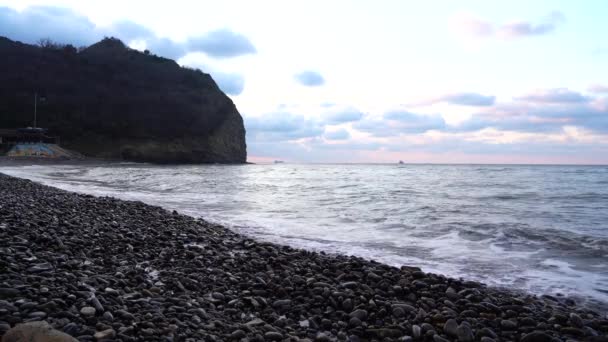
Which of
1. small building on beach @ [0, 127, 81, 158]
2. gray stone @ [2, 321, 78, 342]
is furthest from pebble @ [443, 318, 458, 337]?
small building on beach @ [0, 127, 81, 158]

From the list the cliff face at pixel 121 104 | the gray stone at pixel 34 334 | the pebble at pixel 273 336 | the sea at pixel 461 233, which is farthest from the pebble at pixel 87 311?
the cliff face at pixel 121 104

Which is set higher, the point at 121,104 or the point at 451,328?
the point at 121,104

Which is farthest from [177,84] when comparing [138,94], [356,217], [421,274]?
[421,274]

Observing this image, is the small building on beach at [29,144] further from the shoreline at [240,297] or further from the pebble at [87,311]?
the pebble at [87,311]

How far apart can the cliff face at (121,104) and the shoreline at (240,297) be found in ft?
286

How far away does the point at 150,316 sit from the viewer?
4.12 metres

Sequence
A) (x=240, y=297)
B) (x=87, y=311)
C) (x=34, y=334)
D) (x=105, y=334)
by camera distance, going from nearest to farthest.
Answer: (x=34, y=334) → (x=105, y=334) → (x=87, y=311) → (x=240, y=297)

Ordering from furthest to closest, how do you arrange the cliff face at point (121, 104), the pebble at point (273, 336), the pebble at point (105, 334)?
the cliff face at point (121, 104) < the pebble at point (273, 336) < the pebble at point (105, 334)

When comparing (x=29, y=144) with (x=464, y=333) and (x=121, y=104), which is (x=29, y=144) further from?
(x=464, y=333)

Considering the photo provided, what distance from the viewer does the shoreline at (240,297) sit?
159 inches

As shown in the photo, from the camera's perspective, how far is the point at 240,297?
17.1ft

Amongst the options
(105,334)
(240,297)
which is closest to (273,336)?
(240,297)

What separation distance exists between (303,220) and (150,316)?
31.1ft

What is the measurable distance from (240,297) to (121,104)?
105164mm
